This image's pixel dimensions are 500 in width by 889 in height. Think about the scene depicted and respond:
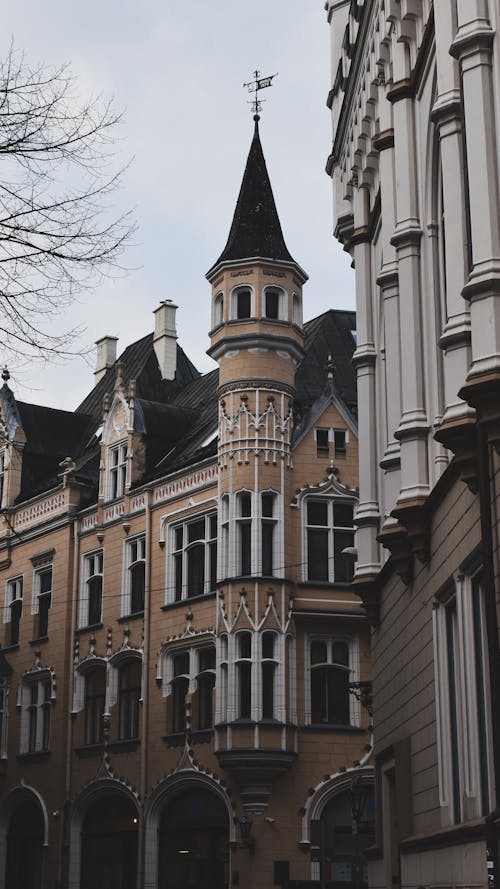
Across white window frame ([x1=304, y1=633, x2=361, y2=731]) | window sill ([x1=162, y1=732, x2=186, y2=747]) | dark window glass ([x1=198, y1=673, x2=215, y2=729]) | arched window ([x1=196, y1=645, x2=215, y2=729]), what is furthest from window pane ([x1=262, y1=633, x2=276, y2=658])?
window sill ([x1=162, y1=732, x2=186, y2=747])

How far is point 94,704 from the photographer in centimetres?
3953

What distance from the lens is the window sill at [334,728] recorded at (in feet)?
108

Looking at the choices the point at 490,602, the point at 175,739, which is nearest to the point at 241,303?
the point at 175,739

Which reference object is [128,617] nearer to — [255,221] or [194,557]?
[194,557]

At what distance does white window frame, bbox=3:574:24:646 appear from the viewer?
1759 inches

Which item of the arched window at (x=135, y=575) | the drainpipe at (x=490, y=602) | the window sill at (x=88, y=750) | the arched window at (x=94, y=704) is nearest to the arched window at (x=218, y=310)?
the arched window at (x=135, y=575)

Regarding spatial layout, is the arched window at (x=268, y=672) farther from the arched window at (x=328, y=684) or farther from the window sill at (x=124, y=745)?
the window sill at (x=124, y=745)

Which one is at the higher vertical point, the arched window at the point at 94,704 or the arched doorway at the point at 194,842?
the arched window at the point at 94,704

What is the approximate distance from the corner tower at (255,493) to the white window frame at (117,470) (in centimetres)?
576

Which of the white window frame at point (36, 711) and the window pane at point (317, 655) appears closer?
the window pane at point (317, 655)

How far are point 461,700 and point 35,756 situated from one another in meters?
30.5

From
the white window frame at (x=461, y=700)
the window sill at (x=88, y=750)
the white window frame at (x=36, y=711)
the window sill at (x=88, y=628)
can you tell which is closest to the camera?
the white window frame at (x=461, y=700)

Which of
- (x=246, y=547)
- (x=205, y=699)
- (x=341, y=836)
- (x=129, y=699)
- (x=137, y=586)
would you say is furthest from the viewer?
(x=137, y=586)

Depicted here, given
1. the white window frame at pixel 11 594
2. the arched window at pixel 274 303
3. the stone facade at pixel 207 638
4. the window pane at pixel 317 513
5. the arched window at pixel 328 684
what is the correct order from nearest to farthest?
the stone facade at pixel 207 638 → the arched window at pixel 328 684 → the window pane at pixel 317 513 → the arched window at pixel 274 303 → the white window frame at pixel 11 594
